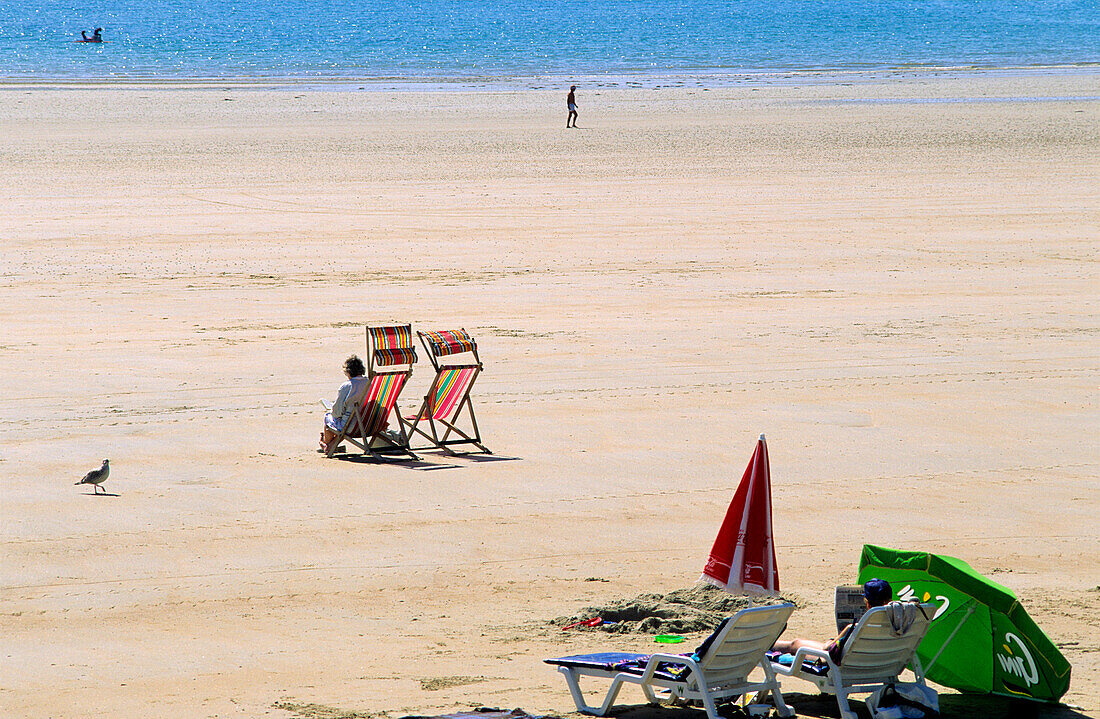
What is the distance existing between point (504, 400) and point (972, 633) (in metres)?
6.33

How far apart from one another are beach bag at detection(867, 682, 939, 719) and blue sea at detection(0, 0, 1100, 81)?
48385mm

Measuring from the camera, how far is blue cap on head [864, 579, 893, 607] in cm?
620

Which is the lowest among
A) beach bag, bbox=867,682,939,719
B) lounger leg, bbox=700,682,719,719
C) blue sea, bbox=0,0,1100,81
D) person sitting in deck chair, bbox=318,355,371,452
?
beach bag, bbox=867,682,939,719

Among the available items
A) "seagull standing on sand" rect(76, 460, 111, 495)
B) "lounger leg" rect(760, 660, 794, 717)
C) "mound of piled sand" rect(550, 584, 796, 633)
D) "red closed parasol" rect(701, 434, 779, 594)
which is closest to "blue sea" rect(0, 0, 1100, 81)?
"seagull standing on sand" rect(76, 460, 111, 495)

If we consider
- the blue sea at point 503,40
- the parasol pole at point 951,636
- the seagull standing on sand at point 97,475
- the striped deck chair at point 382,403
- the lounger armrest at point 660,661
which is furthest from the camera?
the blue sea at point 503,40

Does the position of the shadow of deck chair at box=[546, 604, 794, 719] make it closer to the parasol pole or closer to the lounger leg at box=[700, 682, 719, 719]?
the lounger leg at box=[700, 682, 719, 719]

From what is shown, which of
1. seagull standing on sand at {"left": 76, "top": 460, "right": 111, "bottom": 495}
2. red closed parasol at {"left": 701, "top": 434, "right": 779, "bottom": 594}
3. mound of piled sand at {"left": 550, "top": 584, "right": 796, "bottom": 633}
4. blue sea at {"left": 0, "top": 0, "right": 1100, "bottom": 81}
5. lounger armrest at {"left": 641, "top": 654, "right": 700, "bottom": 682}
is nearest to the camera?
lounger armrest at {"left": 641, "top": 654, "right": 700, "bottom": 682}

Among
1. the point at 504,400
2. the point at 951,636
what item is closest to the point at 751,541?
the point at 951,636

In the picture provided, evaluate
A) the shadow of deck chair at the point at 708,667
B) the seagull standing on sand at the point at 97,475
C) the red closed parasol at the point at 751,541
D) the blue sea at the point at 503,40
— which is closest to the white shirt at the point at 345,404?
the seagull standing on sand at the point at 97,475

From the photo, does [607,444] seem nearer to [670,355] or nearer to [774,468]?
[774,468]

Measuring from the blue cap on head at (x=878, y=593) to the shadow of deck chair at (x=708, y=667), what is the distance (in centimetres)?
44

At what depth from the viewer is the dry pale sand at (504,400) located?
23.1ft

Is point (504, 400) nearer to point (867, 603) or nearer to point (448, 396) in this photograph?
point (448, 396)

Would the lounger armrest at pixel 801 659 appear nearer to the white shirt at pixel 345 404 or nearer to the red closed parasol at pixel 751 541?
the red closed parasol at pixel 751 541
